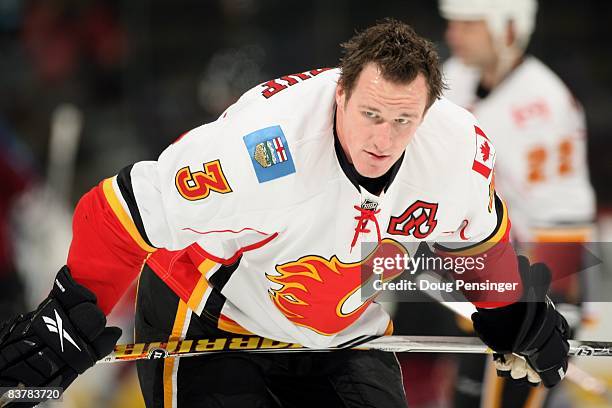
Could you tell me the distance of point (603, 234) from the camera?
445 cm

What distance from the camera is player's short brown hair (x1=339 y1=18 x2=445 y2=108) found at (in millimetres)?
2082

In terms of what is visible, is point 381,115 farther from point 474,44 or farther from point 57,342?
point 474,44

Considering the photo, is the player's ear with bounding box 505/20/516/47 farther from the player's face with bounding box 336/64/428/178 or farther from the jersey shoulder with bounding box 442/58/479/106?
the player's face with bounding box 336/64/428/178

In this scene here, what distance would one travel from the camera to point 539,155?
12.1 ft

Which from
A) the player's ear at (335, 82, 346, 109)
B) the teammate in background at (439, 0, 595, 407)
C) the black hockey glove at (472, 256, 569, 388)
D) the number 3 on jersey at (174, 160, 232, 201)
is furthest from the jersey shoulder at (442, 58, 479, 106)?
the number 3 on jersey at (174, 160, 232, 201)

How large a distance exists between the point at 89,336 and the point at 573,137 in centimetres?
197

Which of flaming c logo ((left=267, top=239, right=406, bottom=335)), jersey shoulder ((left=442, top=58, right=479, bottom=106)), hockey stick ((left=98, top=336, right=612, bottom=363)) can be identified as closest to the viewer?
flaming c logo ((left=267, top=239, right=406, bottom=335))

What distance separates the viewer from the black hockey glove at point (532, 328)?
2490mm

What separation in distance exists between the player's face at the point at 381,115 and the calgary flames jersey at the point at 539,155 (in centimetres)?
164

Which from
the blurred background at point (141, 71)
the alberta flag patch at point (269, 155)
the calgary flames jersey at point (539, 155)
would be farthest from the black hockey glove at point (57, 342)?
the blurred background at point (141, 71)

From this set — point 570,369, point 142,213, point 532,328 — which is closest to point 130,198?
point 142,213

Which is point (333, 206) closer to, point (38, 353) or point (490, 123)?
point (38, 353)

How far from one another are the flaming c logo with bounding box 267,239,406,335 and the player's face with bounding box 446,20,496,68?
154cm

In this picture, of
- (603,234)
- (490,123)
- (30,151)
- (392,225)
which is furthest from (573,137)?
(30,151)
